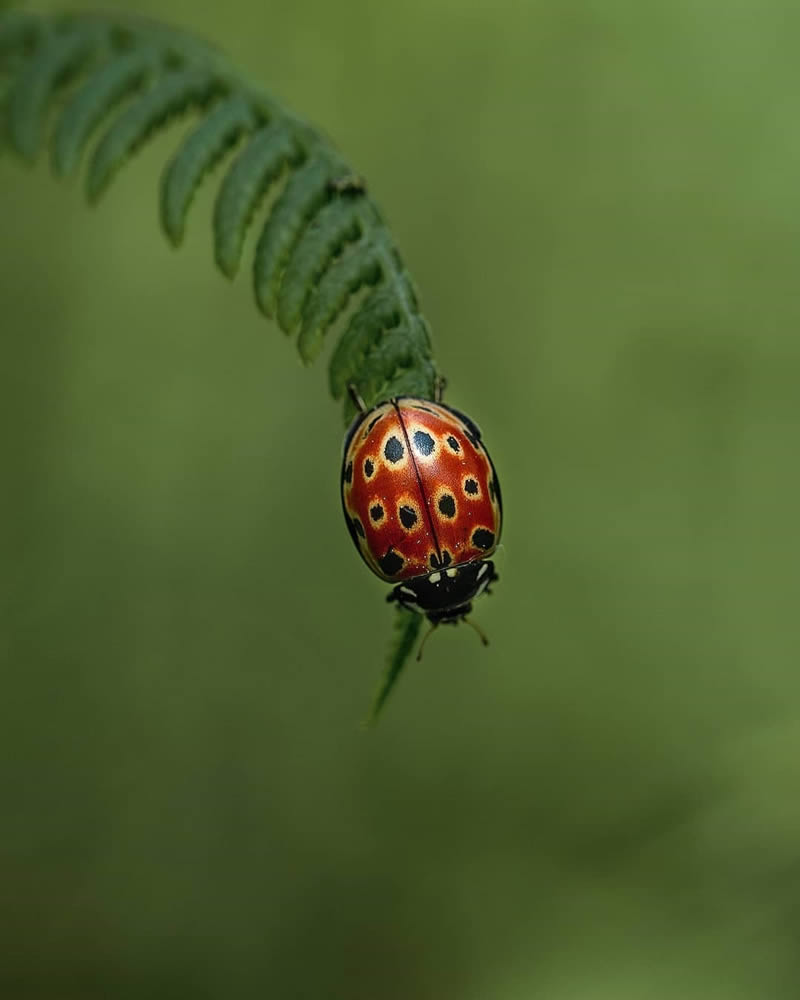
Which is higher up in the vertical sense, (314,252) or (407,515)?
(314,252)

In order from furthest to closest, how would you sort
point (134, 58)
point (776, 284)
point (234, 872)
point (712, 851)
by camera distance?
point (776, 284) < point (234, 872) < point (712, 851) < point (134, 58)

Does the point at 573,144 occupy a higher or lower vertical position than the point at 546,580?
higher

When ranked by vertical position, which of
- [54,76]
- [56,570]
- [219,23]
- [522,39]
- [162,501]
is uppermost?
[522,39]

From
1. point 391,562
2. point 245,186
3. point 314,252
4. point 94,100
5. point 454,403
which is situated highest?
point 454,403

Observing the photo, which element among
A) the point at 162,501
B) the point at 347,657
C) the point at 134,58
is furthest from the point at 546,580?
the point at 134,58

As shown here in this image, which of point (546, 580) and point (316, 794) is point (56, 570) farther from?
point (546, 580)

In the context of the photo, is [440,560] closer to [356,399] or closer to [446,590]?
[446,590]

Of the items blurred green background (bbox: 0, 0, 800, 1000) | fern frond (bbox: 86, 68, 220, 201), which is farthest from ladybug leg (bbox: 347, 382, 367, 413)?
blurred green background (bbox: 0, 0, 800, 1000)

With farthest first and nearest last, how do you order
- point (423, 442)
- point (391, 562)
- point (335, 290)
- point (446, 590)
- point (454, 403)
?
point (454, 403) < point (446, 590) < point (391, 562) < point (423, 442) < point (335, 290)

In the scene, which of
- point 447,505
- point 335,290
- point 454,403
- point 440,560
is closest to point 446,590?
point 440,560
